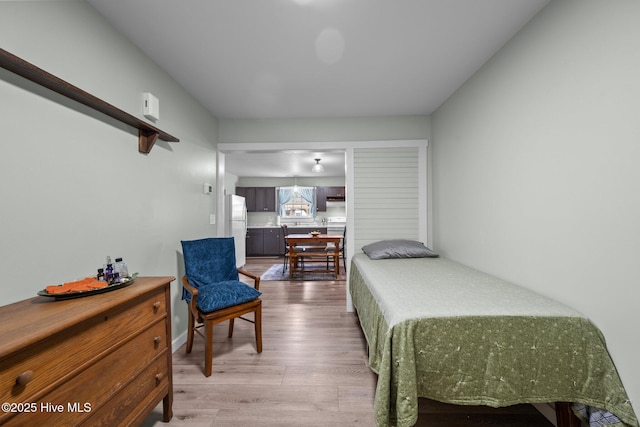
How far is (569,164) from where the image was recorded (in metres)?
1.50

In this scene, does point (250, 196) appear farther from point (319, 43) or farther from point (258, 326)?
point (319, 43)

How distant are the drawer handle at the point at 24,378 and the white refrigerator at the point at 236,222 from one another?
194 inches

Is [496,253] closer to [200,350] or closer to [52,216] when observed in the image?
[200,350]

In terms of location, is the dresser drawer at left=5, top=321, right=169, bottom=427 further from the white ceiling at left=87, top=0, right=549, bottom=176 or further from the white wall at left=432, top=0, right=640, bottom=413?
the white wall at left=432, top=0, right=640, bottom=413

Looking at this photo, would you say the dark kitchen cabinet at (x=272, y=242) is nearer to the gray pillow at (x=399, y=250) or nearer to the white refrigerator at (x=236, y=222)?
the white refrigerator at (x=236, y=222)

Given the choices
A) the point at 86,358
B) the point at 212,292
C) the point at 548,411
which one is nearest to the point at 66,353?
the point at 86,358

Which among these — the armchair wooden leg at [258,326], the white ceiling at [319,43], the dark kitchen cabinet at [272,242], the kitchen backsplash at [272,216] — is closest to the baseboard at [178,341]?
the armchair wooden leg at [258,326]

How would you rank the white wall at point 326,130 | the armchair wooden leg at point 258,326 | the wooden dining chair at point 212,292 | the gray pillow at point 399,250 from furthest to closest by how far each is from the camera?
the white wall at point 326,130, the gray pillow at point 399,250, the armchair wooden leg at point 258,326, the wooden dining chair at point 212,292

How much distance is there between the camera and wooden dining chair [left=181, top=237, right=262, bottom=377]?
81.3 inches

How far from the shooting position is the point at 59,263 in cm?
141

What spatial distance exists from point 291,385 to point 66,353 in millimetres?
1410

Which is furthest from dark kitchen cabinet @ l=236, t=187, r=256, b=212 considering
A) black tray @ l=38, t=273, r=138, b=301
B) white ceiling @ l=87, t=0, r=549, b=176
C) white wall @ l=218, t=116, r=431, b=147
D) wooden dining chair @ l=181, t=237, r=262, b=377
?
black tray @ l=38, t=273, r=138, b=301

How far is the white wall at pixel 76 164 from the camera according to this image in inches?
47.8

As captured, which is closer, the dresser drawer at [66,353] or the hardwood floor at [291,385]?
the dresser drawer at [66,353]
